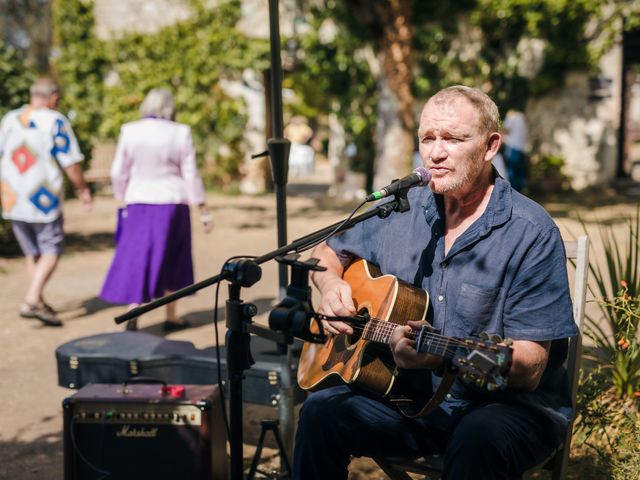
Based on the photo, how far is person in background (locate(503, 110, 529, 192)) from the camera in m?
13.3

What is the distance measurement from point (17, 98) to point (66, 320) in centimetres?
366

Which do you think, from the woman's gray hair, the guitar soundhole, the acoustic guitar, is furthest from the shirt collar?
the woman's gray hair

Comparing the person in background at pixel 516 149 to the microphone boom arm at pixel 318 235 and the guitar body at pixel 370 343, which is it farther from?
the microphone boom arm at pixel 318 235

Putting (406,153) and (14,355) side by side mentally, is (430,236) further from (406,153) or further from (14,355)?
(406,153)

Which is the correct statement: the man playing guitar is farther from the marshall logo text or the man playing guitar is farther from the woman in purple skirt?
the woman in purple skirt

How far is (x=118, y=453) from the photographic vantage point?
312cm

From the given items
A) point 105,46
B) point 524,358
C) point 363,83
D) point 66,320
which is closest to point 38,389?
point 66,320

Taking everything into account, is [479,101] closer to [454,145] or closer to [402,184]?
[454,145]

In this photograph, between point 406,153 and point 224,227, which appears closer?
point 224,227

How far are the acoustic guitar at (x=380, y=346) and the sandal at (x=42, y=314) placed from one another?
3764 mm

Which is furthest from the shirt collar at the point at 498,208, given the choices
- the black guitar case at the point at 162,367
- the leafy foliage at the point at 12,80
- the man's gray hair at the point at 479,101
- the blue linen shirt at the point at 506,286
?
the leafy foliage at the point at 12,80

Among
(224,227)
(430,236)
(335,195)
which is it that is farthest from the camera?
(335,195)

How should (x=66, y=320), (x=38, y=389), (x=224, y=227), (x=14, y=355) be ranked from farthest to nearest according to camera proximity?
1. (x=224, y=227)
2. (x=66, y=320)
3. (x=14, y=355)
4. (x=38, y=389)

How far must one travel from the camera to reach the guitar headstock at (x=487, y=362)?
226cm
